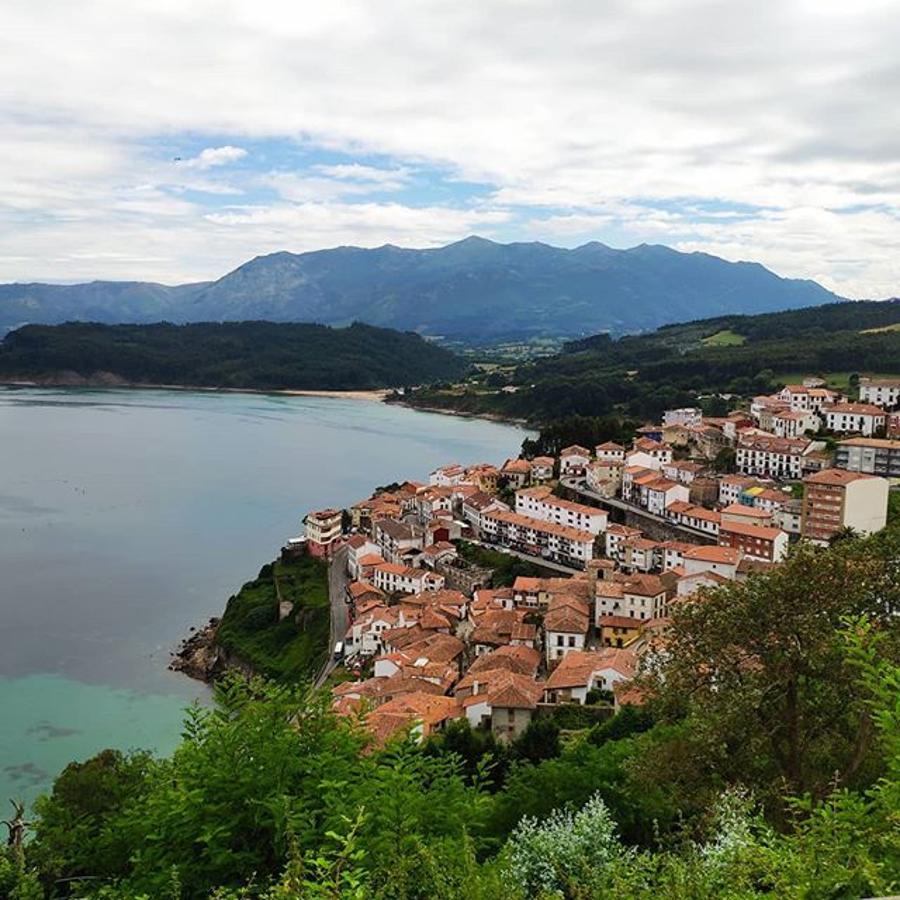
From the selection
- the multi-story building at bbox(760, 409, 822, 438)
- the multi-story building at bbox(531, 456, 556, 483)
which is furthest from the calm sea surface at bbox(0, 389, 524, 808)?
the multi-story building at bbox(760, 409, 822, 438)

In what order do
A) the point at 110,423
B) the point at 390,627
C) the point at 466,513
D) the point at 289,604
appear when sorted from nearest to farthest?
the point at 390,627 < the point at 289,604 < the point at 466,513 < the point at 110,423

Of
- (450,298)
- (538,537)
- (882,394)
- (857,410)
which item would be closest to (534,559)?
(538,537)

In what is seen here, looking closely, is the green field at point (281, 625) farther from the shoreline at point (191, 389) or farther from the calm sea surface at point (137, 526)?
the shoreline at point (191, 389)

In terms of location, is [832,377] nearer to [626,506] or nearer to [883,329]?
[883,329]

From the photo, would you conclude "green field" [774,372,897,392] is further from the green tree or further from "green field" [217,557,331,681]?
the green tree

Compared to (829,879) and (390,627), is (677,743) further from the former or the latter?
(390,627)

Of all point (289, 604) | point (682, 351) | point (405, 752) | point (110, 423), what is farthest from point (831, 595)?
point (682, 351)
